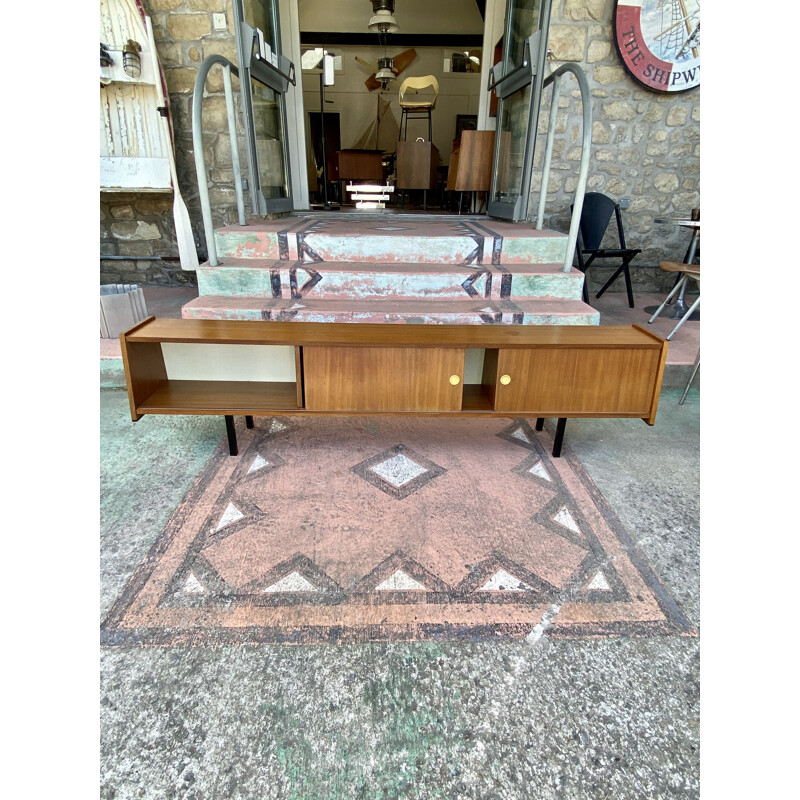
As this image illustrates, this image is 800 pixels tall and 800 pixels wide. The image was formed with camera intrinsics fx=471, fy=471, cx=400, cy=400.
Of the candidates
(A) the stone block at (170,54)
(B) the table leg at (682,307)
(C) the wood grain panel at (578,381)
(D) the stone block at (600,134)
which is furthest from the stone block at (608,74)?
(A) the stone block at (170,54)

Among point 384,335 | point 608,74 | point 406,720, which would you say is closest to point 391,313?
point 384,335

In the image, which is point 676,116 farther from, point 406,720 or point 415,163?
point 406,720

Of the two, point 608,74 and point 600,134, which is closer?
point 608,74

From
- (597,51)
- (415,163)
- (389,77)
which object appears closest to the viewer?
(597,51)

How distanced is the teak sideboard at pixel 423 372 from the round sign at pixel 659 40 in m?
2.91

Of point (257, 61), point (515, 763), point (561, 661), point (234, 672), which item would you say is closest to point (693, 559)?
point (561, 661)

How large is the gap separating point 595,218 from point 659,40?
1.31 metres

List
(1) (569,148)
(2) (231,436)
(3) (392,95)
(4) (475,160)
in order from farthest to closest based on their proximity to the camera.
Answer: (3) (392,95) < (4) (475,160) < (1) (569,148) < (2) (231,436)

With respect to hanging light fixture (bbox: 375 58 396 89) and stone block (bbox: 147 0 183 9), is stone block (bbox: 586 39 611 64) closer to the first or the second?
stone block (bbox: 147 0 183 9)

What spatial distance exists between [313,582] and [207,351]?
1074mm

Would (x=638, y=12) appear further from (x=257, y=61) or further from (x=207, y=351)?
(x=207, y=351)

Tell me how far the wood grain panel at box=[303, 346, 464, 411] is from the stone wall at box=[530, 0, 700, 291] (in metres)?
2.62

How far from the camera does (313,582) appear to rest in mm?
1363

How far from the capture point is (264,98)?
11.2 feet
